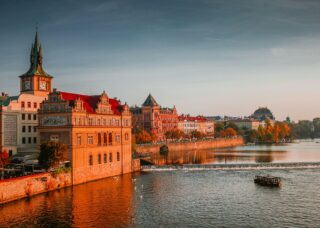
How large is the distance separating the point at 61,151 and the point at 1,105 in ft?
86.4

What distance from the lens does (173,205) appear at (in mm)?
55125

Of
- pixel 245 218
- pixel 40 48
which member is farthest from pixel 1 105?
pixel 245 218

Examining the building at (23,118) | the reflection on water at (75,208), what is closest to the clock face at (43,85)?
the building at (23,118)

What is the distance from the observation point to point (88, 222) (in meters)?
46.9

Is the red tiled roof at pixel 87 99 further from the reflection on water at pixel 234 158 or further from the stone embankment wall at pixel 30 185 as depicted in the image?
the reflection on water at pixel 234 158

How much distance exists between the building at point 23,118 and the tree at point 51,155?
1449 centimetres

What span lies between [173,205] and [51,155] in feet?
76.2

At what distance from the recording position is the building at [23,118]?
84.0m

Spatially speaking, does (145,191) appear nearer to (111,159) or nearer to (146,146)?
(111,159)

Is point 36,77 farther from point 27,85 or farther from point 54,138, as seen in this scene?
point 54,138

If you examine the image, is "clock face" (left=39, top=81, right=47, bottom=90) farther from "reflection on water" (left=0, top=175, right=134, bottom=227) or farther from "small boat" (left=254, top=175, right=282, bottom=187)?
"small boat" (left=254, top=175, right=282, bottom=187)

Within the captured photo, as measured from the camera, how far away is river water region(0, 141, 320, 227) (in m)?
46.8

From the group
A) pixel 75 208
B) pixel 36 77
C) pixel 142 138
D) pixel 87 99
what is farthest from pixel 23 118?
pixel 142 138

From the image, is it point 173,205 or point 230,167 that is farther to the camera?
point 230,167
